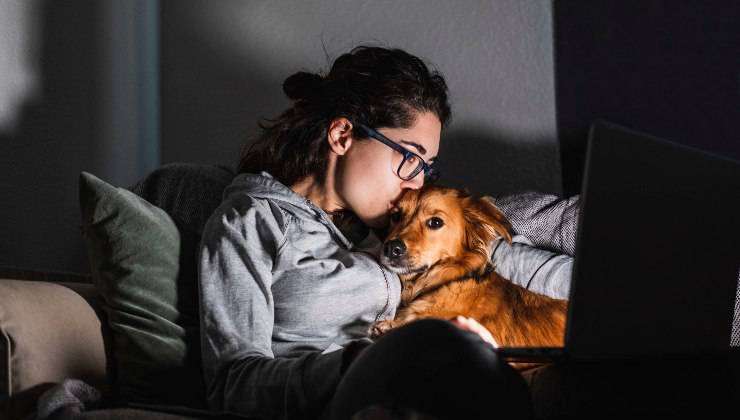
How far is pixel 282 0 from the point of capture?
Result: 2.64 m

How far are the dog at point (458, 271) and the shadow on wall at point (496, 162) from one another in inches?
14.2

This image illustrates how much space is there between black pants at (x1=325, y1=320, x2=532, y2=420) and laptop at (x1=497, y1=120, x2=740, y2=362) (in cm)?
11

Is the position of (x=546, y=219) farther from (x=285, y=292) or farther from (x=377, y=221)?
(x=285, y=292)

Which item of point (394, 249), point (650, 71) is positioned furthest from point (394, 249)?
point (650, 71)

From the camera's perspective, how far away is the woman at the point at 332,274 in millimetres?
927

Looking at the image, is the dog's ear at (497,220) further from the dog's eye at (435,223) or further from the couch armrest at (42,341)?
the couch armrest at (42,341)

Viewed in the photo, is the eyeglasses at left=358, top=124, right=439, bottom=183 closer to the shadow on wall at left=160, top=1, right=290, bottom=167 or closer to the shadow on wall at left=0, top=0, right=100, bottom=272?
the shadow on wall at left=160, top=1, right=290, bottom=167

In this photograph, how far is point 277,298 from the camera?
161 cm

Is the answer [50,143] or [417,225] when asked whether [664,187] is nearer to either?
[417,225]

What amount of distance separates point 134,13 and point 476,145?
125 centimetres

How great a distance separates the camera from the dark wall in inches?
85.3

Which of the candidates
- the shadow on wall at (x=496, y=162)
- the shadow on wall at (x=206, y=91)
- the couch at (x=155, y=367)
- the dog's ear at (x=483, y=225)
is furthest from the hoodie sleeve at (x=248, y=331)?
the shadow on wall at (x=206, y=91)

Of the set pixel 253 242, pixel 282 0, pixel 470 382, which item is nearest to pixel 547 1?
pixel 282 0

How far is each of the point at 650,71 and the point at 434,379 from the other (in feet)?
5.30
